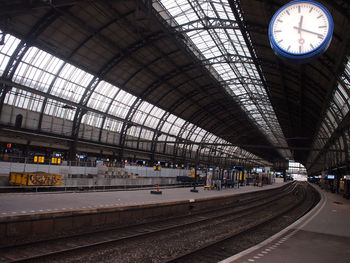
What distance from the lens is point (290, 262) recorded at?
8156 mm

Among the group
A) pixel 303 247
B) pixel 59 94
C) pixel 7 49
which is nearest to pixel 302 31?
pixel 303 247

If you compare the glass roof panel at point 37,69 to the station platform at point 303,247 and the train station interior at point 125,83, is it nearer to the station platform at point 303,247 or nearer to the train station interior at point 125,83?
the train station interior at point 125,83

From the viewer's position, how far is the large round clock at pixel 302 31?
6.81 metres

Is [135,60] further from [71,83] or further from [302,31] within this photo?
[302,31]

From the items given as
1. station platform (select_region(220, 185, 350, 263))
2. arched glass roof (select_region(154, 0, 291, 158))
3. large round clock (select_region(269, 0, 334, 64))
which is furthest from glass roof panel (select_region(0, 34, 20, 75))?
station platform (select_region(220, 185, 350, 263))

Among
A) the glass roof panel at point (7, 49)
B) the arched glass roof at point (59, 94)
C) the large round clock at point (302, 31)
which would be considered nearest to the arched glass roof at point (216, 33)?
the arched glass roof at point (59, 94)

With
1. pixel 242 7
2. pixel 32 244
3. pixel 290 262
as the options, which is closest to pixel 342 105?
pixel 242 7

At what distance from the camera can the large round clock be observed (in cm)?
681

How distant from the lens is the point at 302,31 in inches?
273

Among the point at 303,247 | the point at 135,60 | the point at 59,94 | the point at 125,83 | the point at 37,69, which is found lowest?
the point at 303,247

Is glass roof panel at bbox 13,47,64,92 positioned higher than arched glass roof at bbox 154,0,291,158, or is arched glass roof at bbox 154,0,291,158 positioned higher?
arched glass roof at bbox 154,0,291,158

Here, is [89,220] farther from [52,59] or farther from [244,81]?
[244,81]

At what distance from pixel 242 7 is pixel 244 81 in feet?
80.7

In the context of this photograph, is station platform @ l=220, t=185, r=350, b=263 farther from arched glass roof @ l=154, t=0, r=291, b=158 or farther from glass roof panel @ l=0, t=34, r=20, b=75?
glass roof panel @ l=0, t=34, r=20, b=75
